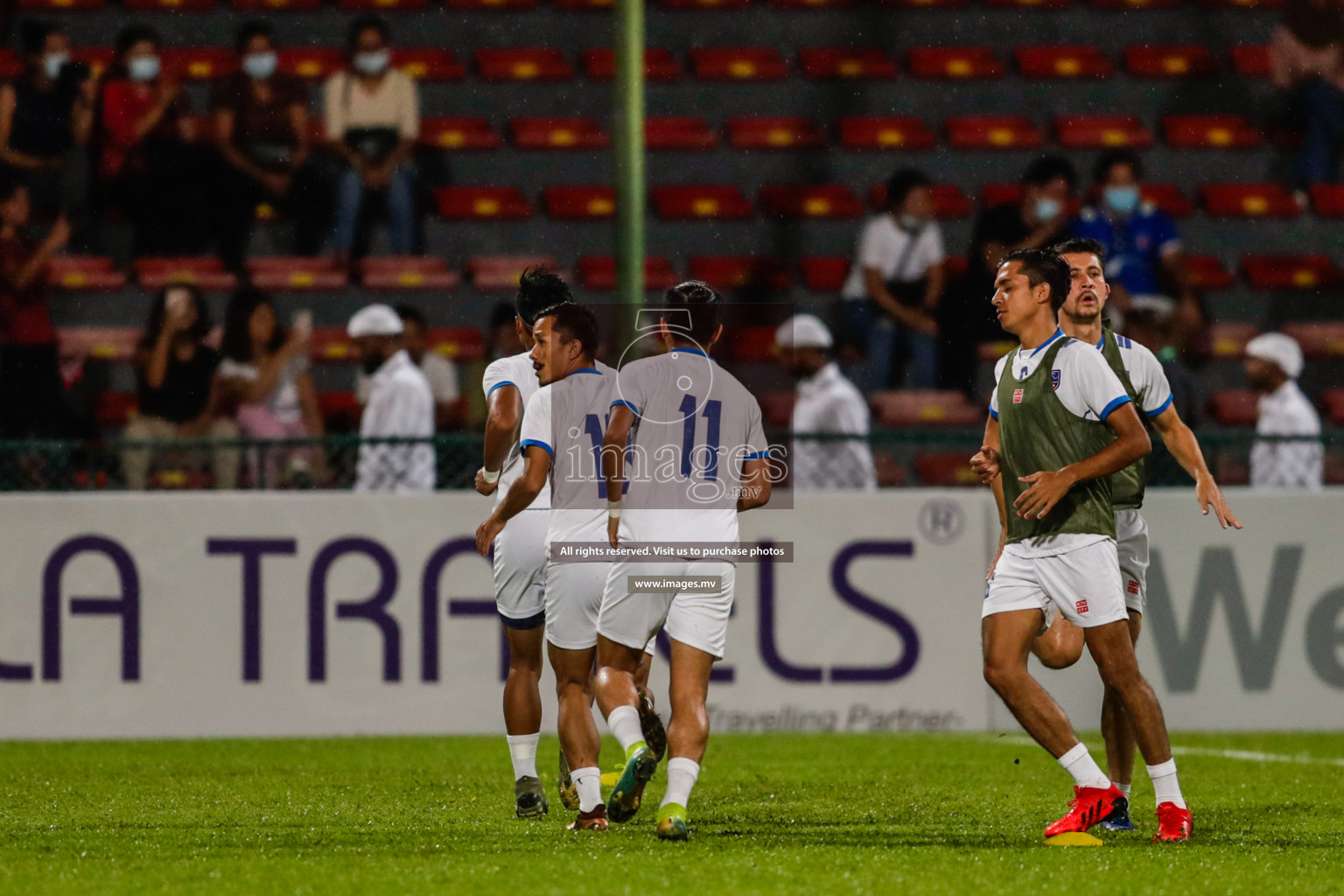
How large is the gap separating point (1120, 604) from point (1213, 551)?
4307 mm

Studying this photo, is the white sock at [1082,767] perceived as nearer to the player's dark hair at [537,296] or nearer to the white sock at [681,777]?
the white sock at [681,777]

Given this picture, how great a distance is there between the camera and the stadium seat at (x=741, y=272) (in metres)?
14.2

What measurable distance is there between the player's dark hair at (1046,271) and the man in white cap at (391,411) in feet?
15.6

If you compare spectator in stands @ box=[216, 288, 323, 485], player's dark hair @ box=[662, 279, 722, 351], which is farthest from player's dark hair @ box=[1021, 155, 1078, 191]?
player's dark hair @ box=[662, 279, 722, 351]

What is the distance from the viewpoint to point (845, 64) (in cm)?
1563

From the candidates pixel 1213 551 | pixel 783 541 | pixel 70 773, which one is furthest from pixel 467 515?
pixel 1213 551

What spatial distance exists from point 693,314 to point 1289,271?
1021 cm

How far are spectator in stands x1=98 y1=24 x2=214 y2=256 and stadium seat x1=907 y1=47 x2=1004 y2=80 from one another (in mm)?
6008

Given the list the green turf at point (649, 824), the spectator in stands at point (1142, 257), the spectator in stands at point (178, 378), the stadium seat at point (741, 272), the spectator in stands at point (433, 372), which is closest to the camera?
the green turf at point (649, 824)

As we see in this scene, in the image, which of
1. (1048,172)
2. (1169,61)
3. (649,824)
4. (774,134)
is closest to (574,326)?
(649,824)

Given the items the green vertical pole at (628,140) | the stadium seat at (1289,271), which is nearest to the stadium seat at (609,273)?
the green vertical pole at (628,140)

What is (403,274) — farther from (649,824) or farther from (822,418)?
(649,824)

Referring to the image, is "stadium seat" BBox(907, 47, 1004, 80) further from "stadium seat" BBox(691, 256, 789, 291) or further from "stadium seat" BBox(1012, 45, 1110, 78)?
"stadium seat" BBox(691, 256, 789, 291)

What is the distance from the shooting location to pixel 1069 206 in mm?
13203
